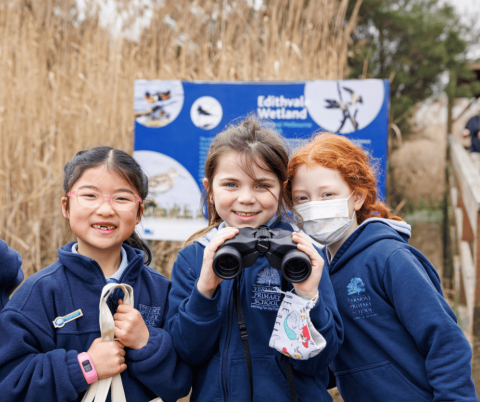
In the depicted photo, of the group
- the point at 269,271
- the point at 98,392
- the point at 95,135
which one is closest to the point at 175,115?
the point at 95,135

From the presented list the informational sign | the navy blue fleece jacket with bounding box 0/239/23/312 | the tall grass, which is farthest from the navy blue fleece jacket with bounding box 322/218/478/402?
the tall grass

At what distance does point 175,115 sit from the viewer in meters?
3.76

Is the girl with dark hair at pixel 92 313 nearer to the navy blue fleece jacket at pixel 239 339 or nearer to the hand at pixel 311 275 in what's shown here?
the navy blue fleece jacket at pixel 239 339

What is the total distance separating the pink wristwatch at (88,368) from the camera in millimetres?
1522

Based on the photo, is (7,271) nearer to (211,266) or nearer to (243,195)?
(211,266)

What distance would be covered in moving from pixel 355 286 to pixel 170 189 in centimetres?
230

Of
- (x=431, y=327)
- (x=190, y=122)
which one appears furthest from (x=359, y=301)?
(x=190, y=122)

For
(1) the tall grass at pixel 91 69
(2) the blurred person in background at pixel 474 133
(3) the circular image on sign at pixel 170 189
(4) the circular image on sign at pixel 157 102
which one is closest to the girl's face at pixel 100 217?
(3) the circular image on sign at pixel 170 189

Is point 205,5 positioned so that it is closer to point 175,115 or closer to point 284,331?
point 175,115

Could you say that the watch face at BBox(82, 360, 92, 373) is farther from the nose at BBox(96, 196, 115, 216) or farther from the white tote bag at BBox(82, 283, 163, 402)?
the nose at BBox(96, 196, 115, 216)

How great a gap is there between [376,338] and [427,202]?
904 centimetres

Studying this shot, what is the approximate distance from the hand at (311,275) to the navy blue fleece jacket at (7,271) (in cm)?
116

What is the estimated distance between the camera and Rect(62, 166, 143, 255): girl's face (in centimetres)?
171

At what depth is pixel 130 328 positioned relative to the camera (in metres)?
1.60
